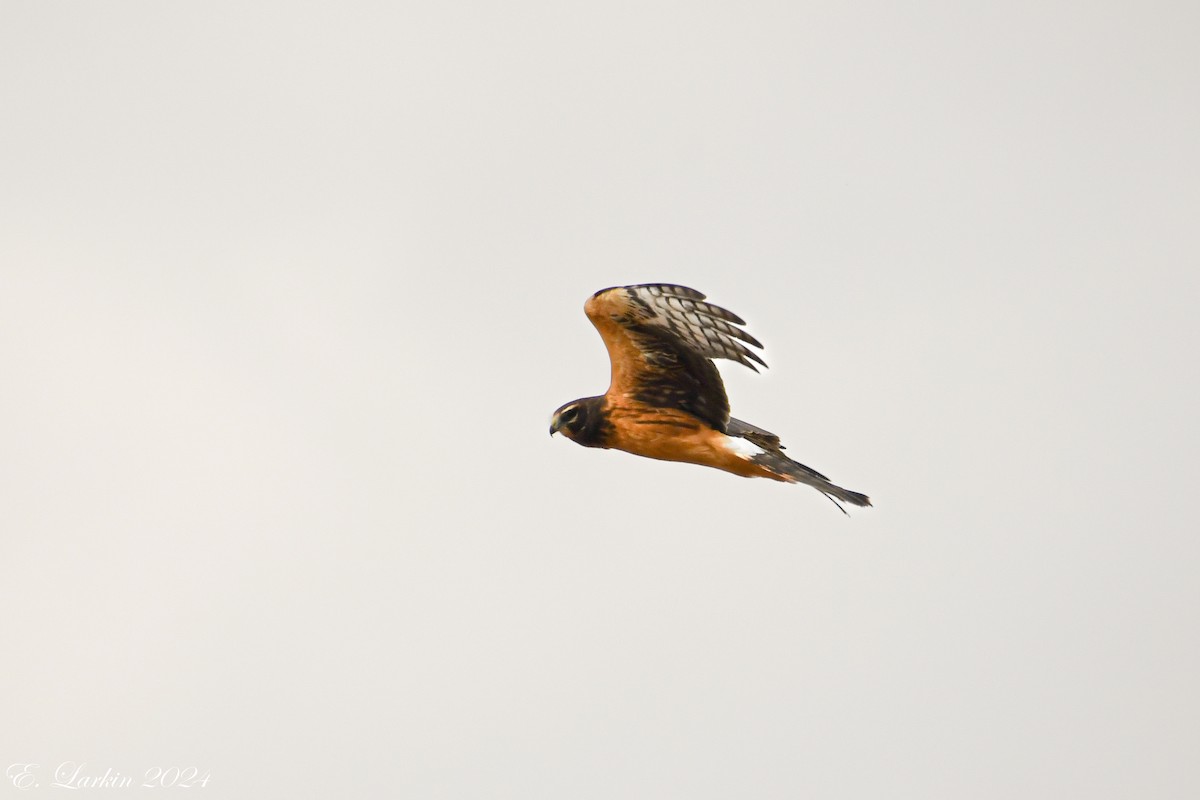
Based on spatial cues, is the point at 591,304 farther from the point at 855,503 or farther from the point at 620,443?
the point at 855,503

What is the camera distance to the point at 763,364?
70.3 ft

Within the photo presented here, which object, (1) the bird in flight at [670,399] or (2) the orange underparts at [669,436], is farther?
(2) the orange underparts at [669,436]

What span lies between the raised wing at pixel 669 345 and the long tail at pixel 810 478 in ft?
2.79

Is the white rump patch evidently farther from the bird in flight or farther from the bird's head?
the bird's head

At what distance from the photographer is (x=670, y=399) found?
75.5 ft

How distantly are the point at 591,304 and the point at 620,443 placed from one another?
82.4 inches

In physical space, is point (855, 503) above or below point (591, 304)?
below

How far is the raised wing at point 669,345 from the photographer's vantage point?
2152 cm

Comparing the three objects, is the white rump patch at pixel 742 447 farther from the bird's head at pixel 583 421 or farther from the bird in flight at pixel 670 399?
the bird's head at pixel 583 421

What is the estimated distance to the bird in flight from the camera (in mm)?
21797

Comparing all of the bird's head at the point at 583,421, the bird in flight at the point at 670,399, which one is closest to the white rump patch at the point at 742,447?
the bird in flight at the point at 670,399

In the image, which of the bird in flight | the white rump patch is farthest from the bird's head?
the white rump patch

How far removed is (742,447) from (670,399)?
3.42ft

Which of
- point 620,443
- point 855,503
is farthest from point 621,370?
point 855,503
